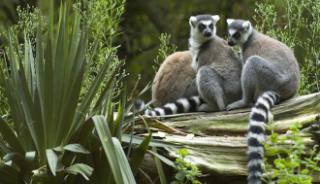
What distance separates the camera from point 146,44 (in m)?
16.3

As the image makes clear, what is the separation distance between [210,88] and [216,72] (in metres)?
0.23

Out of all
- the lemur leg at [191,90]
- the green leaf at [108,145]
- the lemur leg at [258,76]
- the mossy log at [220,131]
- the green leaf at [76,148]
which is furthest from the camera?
the lemur leg at [191,90]

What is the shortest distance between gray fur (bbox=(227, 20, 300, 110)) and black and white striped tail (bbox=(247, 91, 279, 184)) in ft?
1.55

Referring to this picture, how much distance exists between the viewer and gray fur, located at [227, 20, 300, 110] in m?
7.70

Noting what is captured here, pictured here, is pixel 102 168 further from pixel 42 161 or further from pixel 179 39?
pixel 179 39

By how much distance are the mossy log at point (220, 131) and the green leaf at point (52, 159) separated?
3.74ft

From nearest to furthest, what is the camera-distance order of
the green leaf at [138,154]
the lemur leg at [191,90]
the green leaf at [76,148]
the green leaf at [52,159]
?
1. the green leaf at [52,159]
2. the green leaf at [76,148]
3. the green leaf at [138,154]
4. the lemur leg at [191,90]

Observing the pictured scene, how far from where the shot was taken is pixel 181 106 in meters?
8.25

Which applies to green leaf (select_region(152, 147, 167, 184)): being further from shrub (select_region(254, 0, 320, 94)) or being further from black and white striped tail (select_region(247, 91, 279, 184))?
shrub (select_region(254, 0, 320, 94))

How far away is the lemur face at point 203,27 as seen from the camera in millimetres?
8656

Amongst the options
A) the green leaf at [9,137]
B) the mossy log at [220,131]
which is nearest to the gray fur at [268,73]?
the mossy log at [220,131]

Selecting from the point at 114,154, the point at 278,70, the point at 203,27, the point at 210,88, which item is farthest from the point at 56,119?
the point at 203,27

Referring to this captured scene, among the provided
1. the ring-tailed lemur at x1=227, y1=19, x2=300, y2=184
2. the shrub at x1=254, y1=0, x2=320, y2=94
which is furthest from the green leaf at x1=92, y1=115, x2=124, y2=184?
the shrub at x1=254, y1=0, x2=320, y2=94

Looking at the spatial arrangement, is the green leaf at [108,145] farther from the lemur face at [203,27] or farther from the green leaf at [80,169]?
the lemur face at [203,27]
